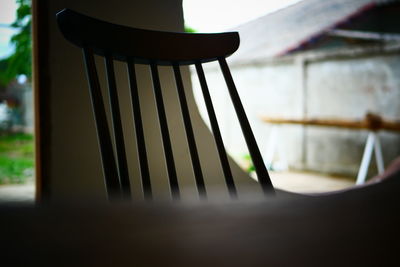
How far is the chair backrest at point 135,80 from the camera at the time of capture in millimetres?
617

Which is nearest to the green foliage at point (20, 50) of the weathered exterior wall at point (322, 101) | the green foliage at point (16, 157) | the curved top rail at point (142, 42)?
the green foliage at point (16, 157)

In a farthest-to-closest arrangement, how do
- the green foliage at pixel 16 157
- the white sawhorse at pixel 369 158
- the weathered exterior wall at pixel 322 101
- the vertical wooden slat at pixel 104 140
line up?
the weathered exterior wall at pixel 322 101, the white sawhorse at pixel 369 158, the green foliage at pixel 16 157, the vertical wooden slat at pixel 104 140

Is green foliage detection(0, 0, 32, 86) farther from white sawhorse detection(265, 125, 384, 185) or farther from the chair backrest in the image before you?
white sawhorse detection(265, 125, 384, 185)

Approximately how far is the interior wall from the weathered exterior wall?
4099mm

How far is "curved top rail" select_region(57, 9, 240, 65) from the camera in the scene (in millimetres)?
654

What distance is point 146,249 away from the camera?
0.45 ft

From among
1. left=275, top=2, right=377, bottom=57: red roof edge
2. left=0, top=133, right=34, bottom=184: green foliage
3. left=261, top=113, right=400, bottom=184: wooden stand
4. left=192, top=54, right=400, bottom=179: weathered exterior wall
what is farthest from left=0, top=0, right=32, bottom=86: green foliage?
left=275, top=2, right=377, bottom=57: red roof edge

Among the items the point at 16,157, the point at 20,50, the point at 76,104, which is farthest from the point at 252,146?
the point at 16,157

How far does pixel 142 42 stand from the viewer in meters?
0.75

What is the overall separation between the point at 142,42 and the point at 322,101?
5.43m

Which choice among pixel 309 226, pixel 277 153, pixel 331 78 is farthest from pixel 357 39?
pixel 309 226

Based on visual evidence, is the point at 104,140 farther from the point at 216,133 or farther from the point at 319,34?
the point at 319,34

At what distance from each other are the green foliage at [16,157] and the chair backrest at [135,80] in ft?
11.1

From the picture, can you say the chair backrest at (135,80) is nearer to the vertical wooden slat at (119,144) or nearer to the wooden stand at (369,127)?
the vertical wooden slat at (119,144)
